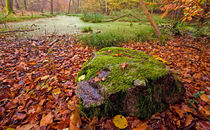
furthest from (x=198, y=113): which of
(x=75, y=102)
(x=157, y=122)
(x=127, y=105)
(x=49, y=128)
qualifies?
(x=49, y=128)

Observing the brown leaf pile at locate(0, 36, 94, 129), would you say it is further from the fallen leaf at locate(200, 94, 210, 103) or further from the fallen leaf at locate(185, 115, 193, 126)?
the fallen leaf at locate(200, 94, 210, 103)

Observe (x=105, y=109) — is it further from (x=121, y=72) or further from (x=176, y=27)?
(x=176, y=27)

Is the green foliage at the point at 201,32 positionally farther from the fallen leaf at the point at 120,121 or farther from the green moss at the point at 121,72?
the fallen leaf at the point at 120,121

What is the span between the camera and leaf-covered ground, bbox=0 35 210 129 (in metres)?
1.16

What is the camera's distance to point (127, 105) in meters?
1.17

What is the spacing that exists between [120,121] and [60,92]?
3.47ft

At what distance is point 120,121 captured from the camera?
1.12m

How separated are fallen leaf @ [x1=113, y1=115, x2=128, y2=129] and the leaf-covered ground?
6cm

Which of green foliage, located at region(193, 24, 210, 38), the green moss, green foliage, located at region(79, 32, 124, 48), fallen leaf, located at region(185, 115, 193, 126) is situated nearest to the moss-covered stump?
the green moss

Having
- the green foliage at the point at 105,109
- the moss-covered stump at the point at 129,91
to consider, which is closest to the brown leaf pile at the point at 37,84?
the green foliage at the point at 105,109

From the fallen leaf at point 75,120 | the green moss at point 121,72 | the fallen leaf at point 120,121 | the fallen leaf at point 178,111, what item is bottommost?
the fallen leaf at point 75,120

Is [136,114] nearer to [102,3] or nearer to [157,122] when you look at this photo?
[157,122]

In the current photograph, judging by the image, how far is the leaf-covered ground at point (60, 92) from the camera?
1.16 m

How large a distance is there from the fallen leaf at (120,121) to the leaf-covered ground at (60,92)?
0.06 m
